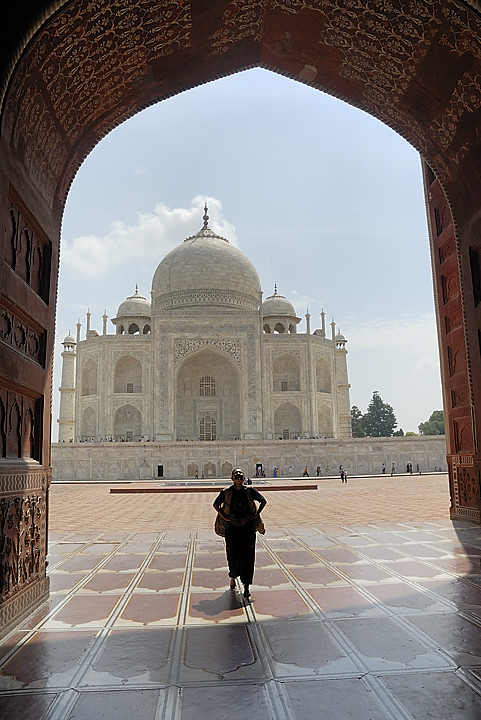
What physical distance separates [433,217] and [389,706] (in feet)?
25.7

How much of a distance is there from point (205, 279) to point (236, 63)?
29283mm

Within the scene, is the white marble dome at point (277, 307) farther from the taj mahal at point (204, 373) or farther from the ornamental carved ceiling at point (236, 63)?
the ornamental carved ceiling at point (236, 63)

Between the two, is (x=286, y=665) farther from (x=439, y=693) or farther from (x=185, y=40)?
(x=185, y=40)

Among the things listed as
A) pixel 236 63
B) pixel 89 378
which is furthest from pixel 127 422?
pixel 236 63

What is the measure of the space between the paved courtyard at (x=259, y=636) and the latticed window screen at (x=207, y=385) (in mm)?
26380

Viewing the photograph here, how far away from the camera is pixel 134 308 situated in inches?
1410

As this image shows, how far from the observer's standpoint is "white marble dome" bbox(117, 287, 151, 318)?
35719 millimetres

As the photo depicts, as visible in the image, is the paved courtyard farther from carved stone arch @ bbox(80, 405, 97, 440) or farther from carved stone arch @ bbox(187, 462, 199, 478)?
carved stone arch @ bbox(80, 405, 97, 440)

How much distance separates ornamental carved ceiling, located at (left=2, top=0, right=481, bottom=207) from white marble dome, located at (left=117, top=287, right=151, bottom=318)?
30.9 meters

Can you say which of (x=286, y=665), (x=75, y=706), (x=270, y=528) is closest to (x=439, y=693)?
(x=286, y=665)

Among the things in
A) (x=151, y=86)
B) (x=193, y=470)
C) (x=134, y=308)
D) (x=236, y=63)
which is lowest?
(x=193, y=470)

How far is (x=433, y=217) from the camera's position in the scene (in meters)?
8.84

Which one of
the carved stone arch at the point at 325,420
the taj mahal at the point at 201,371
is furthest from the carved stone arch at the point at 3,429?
the carved stone arch at the point at 325,420

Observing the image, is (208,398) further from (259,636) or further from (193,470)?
(259,636)
